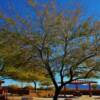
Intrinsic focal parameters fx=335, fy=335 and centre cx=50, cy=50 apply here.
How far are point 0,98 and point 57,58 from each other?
14.3 m

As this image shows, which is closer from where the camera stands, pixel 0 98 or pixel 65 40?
pixel 65 40

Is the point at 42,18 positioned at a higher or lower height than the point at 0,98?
higher

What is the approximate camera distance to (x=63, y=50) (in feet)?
82.0

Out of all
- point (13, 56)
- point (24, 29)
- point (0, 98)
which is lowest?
point (0, 98)

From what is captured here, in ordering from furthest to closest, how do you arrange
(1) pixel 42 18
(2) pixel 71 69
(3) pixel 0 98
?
(3) pixel 0 98 → (2) pixel 71 69 → (1) pixel 42 18

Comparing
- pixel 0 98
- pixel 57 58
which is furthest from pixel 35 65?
pixel 0 98

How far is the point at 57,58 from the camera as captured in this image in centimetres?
2525

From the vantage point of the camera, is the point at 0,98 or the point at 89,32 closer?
the point at 89,32

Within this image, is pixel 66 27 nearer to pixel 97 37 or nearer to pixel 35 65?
pixel 97 37

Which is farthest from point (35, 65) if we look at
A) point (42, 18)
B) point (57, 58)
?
point (42, 18)

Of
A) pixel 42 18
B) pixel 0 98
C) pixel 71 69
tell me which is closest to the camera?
pixel 42 18

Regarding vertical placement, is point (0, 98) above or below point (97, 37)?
below

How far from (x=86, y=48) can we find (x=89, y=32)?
3.95 ft

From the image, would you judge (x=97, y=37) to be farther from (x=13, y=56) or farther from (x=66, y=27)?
(x=13, y=56)
